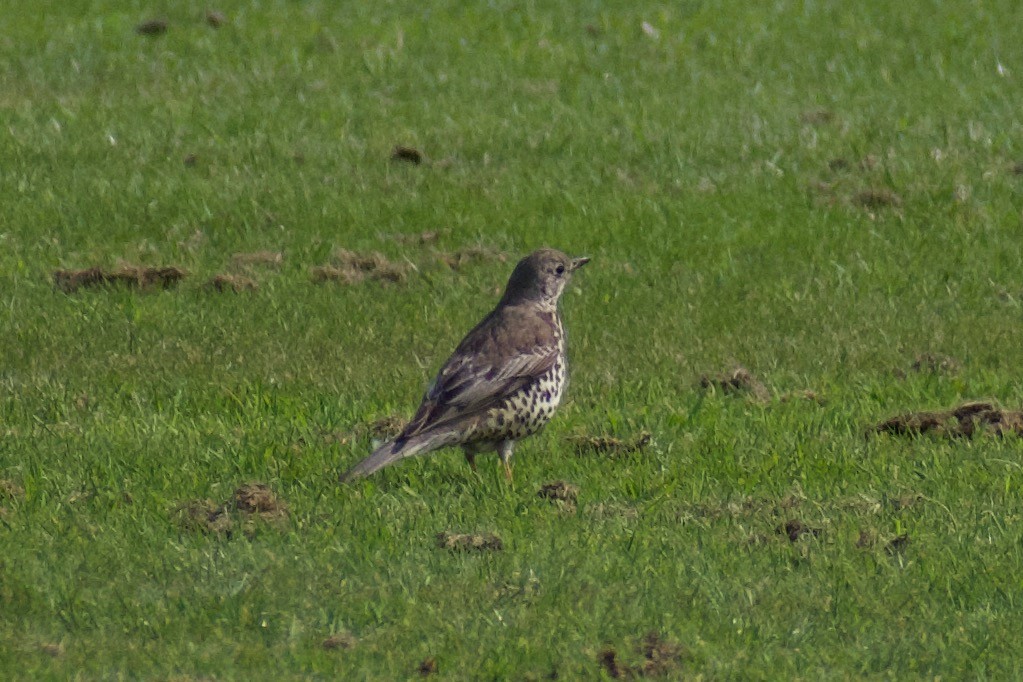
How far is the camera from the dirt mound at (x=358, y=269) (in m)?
13.1

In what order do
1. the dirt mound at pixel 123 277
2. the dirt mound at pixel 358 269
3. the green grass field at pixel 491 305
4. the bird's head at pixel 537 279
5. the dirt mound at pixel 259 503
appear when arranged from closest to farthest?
the green grass field at pixel 491 305
the dirt mound at pixel 259 503
the bird's head at pixel 537 279
the dirt mound at pixel 123 277
the dirt mound at pixel 358 269

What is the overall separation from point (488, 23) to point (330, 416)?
33.1ft

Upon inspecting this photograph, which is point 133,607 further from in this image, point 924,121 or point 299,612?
→ point 924,121

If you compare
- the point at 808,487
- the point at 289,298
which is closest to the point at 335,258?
the point at 289,298

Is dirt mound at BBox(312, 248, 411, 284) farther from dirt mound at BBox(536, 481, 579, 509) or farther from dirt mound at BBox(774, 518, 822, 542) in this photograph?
dirt mound at BBox(774, 518, 822, 542)

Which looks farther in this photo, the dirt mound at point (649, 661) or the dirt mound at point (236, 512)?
the dirt mound at point (236, 512)

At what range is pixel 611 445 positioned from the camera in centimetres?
950

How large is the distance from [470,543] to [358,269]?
5773 mm

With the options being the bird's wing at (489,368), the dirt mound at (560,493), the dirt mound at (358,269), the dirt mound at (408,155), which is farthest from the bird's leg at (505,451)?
the dirt mound at (408,155)

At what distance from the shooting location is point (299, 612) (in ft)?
23.1

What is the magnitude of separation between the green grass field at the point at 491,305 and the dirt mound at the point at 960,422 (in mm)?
170

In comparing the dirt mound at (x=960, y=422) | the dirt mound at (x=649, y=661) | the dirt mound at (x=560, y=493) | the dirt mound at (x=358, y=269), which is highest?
the dirt mound at (x=649, y=661)

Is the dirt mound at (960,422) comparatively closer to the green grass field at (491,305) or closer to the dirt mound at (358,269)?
the green grass field at (491,305)

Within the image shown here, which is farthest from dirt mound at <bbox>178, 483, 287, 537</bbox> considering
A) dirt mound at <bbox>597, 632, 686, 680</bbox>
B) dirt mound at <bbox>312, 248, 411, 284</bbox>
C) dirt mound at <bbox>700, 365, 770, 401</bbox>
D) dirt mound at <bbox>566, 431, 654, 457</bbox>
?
dirt mound at <bbox>312, 248, 411, 284</bbox>
